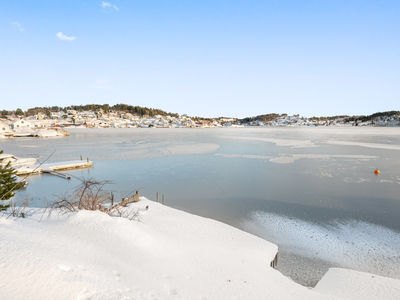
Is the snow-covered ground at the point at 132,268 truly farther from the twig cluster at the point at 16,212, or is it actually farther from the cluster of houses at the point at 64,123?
the cluster of houses at the point at 64,123

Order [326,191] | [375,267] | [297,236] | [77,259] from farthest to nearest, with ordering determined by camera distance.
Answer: [326,191] → [297,236] → [375,267] → [77,259]

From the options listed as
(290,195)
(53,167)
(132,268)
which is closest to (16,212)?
(132,268)

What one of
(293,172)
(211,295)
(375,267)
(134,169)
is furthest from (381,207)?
(134,169)

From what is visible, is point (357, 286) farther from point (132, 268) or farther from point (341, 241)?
point (132, 268)

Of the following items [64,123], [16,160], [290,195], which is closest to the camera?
[290,195]

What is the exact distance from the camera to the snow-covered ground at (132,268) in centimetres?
200

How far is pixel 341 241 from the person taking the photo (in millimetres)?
5828

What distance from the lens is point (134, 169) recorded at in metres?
14.2

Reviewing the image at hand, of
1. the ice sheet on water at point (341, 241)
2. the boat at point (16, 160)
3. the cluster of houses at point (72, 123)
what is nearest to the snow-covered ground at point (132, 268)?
the ice sheet on water at point (341, 241)

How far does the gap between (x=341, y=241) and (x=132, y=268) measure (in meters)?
5.55

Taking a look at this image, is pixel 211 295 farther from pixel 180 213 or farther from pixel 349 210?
pixel 349 210

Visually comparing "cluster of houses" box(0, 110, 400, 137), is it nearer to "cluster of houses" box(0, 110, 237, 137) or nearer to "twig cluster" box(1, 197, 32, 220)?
"cluster of houses" box(0, 110, 237, 137)

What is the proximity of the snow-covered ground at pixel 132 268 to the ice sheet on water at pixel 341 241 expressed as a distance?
85 cm

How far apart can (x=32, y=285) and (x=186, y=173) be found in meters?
11.3
